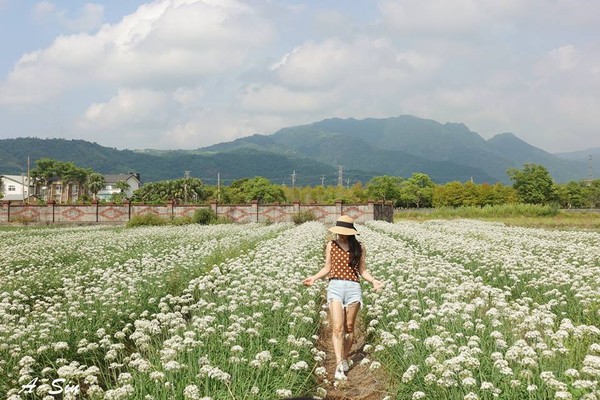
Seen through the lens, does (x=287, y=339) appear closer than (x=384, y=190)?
Yes

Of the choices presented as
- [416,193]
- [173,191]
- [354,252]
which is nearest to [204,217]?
[354,252]

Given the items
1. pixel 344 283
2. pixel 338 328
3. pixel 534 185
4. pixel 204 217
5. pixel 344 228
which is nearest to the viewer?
pixel 338 328

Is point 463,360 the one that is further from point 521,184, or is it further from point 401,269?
point 521,184

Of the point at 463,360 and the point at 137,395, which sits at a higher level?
the point at 463,360

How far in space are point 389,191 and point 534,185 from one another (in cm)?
3238

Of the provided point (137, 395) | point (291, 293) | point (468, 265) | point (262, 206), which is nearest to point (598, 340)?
point (291, 293)

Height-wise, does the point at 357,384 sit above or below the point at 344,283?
below

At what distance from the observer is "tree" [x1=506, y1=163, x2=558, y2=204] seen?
10725 centimetres

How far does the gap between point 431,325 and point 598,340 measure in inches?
89.8

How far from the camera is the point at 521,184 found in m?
110

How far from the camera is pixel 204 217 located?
157 ft

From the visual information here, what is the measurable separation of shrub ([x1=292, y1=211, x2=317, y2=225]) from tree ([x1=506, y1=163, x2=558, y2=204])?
70.5 m

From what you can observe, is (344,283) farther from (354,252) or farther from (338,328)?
(338,328)

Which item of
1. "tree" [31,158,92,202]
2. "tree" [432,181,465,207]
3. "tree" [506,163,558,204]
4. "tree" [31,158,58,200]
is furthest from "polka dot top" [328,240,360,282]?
"tree" [31,158,92,202]
